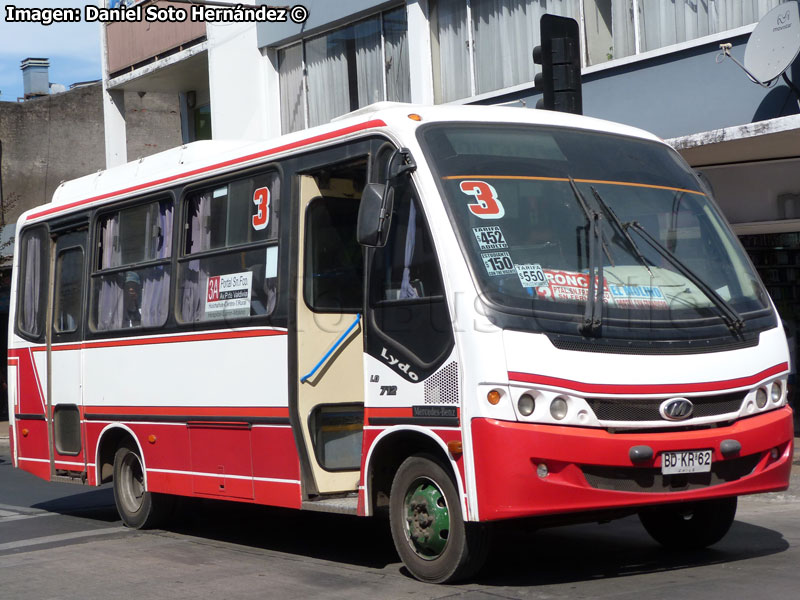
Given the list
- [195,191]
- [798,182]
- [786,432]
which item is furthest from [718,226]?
[798,182]

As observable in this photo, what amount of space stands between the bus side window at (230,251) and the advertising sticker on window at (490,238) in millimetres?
1997

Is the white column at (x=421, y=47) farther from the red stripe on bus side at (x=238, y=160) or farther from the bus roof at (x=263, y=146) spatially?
the red stripe on bus side at (x=238, y=160)

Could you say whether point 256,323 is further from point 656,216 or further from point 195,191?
point 656,216

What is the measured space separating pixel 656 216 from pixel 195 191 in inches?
150

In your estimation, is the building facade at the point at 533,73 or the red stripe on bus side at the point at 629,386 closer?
the red stripe on bus side at the point at 629,386

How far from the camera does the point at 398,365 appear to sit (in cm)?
749

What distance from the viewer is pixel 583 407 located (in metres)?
6.79

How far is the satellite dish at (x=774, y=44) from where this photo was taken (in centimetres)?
1247

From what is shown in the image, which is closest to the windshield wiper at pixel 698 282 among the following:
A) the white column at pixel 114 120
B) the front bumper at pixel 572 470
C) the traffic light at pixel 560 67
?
the front bumper at pixel 572 470

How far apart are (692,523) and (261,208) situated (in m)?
3.66

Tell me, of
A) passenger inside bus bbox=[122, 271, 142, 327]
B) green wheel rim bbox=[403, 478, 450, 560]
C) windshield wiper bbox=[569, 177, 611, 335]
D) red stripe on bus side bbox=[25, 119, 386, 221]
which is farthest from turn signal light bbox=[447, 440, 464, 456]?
passenger inside bus bbox=[122, 271, 142, 327]

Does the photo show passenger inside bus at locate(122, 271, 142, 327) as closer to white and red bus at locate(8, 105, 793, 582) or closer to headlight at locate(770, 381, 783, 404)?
white and red bus at locate(8, 105, 793, 582)

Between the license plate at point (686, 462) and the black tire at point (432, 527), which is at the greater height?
the license plate at point (686, 462)

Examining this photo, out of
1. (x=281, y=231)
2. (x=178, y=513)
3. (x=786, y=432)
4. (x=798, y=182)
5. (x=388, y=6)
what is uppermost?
(x=388, y=6)
